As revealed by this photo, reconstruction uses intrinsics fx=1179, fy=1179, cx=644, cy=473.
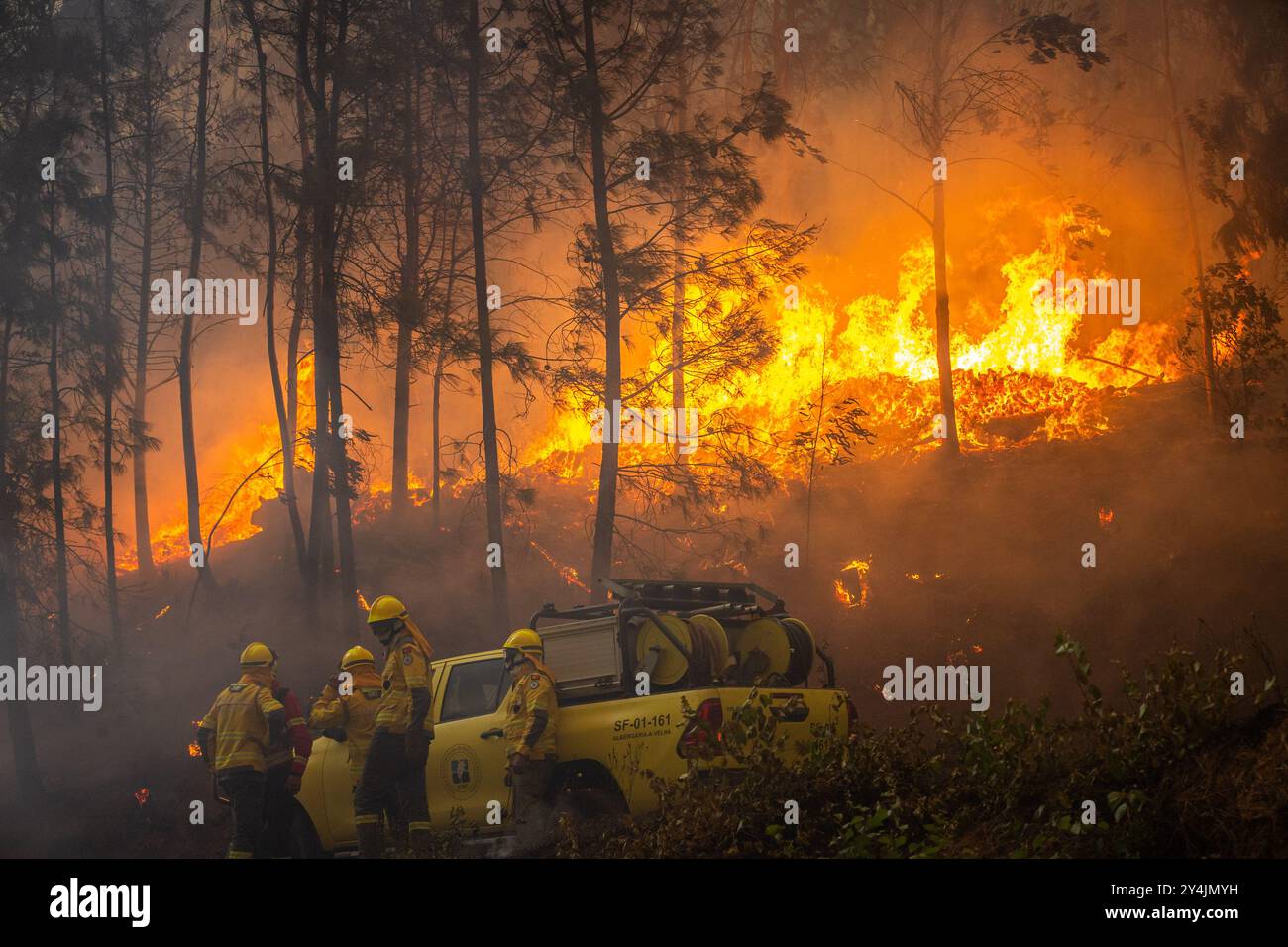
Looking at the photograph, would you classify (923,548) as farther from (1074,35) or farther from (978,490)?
(1074,35)

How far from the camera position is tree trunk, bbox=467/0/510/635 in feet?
58.7

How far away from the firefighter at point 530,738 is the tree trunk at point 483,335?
8268 mm

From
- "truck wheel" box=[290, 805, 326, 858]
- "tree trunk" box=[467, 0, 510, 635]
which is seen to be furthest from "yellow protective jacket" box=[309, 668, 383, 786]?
"tree trunk" box=[467, 0, 510, 635]

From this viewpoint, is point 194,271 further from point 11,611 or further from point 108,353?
point 11,611

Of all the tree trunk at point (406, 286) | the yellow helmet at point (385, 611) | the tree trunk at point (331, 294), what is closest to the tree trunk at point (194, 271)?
the tree trunk at point (406, 286)

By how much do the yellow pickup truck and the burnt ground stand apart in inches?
214

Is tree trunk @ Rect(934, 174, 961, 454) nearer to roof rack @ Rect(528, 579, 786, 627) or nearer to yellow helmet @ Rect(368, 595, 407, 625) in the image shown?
roof rack @ Rect(528, 579, 786, 627)

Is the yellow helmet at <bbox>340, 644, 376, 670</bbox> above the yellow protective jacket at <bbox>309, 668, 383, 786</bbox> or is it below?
above

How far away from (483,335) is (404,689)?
361 inches

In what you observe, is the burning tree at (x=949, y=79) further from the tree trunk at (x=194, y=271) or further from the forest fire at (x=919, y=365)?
the tree trunk at (x=194, y=271)

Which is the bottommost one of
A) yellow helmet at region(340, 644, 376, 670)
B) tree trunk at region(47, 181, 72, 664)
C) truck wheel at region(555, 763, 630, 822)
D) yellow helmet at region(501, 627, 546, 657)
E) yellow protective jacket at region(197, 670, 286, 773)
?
truck wheel at region(555, 763, 630, 822)

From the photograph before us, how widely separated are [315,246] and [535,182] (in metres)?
3.70

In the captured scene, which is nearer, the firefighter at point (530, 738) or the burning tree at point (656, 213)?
the firefighter at point (530, 738)

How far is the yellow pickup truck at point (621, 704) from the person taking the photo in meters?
8.77
